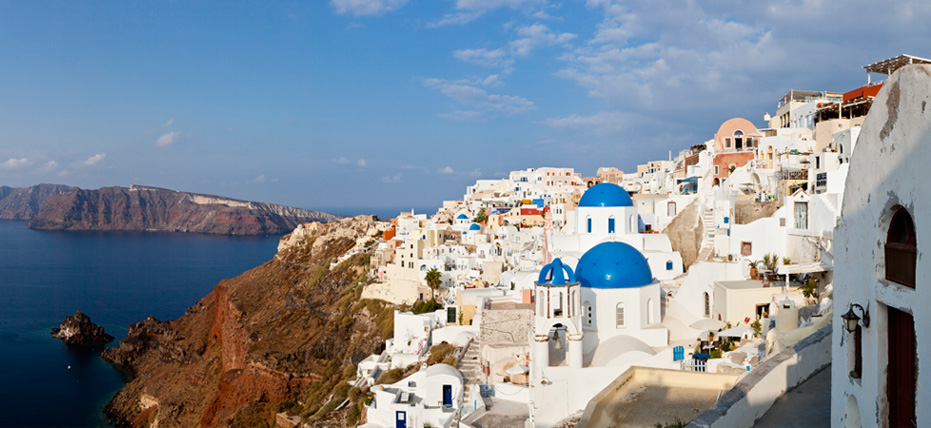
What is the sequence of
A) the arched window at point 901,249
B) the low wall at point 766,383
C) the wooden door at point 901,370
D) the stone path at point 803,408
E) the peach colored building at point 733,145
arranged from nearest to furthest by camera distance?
the arched window at point 901,249, the wooden door at point 901,370, the low wall at point 766,383, the stone path at point 803,408, the peach colored building at point 733,145

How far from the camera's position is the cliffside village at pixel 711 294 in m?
4.56

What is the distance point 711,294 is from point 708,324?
2.04 m

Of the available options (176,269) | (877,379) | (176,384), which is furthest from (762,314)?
(176,269)

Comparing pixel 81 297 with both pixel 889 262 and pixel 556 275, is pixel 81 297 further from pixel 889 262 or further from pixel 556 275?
pixel 889 262

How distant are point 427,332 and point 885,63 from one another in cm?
2469

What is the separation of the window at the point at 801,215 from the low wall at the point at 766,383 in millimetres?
12072

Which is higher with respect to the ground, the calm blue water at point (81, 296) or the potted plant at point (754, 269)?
the potted plant at point (754, 269)

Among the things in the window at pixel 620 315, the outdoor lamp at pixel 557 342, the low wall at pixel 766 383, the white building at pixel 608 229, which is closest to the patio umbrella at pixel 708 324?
the window at pixel 620 315

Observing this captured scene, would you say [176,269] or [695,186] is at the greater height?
[695,186]

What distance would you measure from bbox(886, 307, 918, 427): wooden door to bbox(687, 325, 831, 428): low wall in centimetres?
185

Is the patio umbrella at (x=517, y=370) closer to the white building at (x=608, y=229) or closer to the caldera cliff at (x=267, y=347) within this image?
the white building at (x=608, y=229)

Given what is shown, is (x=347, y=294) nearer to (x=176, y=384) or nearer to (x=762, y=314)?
(x=176, y=384)

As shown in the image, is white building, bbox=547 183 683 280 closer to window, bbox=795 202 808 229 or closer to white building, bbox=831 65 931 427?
window, bbox=795 202 808 229

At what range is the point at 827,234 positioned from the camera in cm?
1827
